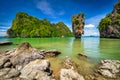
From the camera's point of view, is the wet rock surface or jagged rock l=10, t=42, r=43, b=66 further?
jagged rock l=10, t=42, r=43, b=66

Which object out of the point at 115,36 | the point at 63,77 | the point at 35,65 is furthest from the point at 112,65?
the point at 115,36

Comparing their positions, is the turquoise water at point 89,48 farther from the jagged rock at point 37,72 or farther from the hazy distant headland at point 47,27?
the hazy distant headland at point 47,27

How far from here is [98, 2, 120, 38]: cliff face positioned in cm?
6383

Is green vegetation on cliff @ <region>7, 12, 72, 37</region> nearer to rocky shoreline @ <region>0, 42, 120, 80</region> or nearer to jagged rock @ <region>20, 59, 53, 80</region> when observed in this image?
rocky shoreline @ <region>0, 42, 120, 80</region>

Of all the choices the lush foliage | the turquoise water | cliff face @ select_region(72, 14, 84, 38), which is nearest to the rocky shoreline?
the turquoise water

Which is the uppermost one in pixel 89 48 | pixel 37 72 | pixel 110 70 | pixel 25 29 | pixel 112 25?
pixel 25 29

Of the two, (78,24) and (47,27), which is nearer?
(78,24)

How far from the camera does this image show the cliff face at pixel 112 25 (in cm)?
6383

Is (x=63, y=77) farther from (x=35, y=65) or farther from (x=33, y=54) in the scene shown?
(x=33, y=54)

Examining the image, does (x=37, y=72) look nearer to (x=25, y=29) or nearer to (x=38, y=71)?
(x=38, y=71)

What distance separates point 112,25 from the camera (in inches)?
2682

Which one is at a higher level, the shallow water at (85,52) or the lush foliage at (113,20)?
the lush foliage at (113,20)

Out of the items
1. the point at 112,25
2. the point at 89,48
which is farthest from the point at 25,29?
the point at 89,48

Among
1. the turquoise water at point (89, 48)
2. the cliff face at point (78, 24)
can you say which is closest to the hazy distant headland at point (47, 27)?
the cliff face at point (78, 24)
